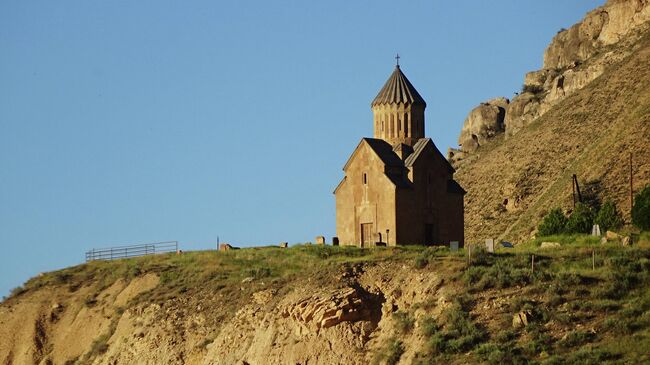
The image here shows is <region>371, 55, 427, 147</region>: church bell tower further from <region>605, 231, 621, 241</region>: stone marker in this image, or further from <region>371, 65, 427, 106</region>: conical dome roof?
<region>605, 231, 621, 241</region>: stone marker

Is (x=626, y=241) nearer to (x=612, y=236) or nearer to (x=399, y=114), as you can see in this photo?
(x=612, y=236)

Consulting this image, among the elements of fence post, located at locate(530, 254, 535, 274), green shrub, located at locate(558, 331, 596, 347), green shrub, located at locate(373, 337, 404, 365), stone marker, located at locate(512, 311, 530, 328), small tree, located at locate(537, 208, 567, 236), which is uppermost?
small tree, located at locate(537, 208, 567, 236)

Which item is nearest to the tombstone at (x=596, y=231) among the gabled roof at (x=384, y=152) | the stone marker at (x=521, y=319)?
the gabled roof at (x=384, y=152)

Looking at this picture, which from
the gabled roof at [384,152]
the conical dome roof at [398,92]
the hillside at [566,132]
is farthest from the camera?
the hillside at [566,132]

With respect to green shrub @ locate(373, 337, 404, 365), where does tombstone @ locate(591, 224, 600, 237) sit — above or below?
above

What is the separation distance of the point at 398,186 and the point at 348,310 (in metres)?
12.1

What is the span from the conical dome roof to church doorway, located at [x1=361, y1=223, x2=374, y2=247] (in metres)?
5.96

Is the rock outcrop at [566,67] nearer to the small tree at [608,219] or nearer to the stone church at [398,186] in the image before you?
the small tree at [608,219]

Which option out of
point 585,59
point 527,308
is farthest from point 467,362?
point 585,59

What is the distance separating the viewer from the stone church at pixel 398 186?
5750 centimetres

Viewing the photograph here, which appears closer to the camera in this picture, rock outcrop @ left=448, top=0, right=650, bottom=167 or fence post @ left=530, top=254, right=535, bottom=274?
fence post @ left=530, top=254, right=535, bottom=274

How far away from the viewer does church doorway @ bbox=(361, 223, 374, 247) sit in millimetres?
58250

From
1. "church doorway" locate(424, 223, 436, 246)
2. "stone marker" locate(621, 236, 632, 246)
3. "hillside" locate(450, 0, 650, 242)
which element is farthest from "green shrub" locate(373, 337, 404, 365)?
"hillside" locate(450, 0, 650, 242)

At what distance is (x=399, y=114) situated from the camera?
2381 inches
